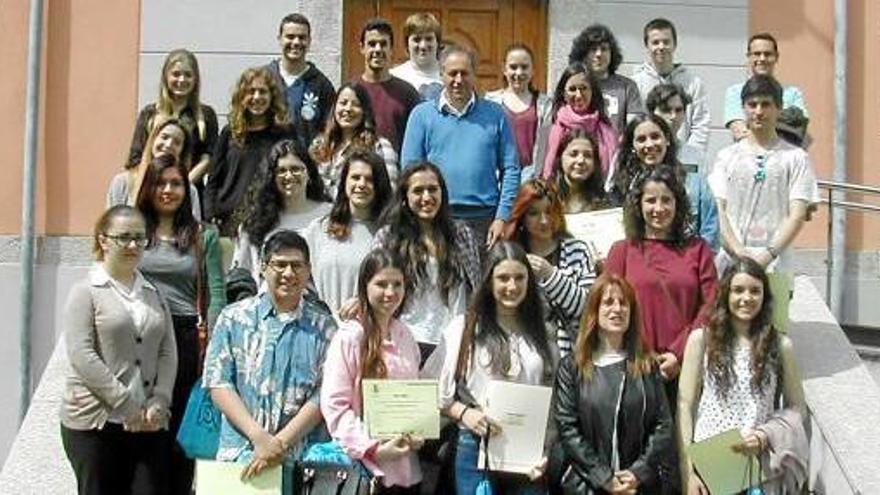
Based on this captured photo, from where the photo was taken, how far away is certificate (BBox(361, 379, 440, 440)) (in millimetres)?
6309

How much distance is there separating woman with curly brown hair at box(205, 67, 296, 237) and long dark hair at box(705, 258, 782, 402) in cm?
271

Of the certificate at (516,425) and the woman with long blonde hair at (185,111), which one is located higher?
Result: the woman with long blonde hair at (185,111)

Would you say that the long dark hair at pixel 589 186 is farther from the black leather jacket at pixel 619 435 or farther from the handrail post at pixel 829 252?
the handrail post at pixel 829 252

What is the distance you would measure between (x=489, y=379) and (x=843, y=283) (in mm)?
6159

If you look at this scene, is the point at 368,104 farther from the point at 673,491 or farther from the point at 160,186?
the point at 673,491

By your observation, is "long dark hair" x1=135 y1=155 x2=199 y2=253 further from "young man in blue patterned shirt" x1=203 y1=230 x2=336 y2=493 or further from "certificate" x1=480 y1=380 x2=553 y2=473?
"certificate" x1=480 y1=380 x2=553 y2=473

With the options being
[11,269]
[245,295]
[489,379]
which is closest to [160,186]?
[245,295]

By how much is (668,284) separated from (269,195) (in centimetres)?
212

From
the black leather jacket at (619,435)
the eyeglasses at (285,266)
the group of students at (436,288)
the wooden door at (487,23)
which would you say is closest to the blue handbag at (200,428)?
the group of students at (436,288)

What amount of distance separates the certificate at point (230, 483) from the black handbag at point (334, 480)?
0.13 metres

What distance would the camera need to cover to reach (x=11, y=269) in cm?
1177

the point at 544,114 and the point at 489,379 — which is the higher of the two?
the point at 544,114

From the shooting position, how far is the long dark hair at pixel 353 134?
27.3 feet

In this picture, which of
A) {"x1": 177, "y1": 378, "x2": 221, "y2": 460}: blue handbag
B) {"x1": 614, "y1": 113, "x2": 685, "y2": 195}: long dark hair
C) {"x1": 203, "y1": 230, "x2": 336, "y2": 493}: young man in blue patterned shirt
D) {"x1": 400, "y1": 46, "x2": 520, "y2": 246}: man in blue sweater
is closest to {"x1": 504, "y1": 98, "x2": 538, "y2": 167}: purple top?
{"x1": 400, "y1": 46, "x2": 520, "y2": 246}: man in blue sweater
